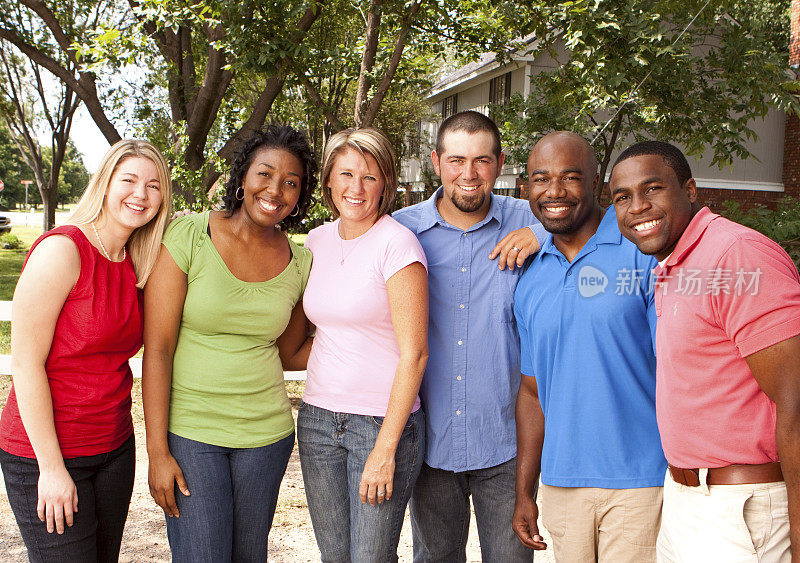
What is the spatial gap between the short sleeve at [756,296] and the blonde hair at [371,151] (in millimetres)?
1441

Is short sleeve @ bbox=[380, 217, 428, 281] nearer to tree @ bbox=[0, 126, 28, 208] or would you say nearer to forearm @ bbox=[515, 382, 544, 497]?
forearm @ bbox=[515, 382, 544, 497]

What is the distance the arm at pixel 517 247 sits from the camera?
3.07 meters

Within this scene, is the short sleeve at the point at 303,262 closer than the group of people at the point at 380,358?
No

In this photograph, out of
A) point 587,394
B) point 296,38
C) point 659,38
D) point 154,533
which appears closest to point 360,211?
point 587,394

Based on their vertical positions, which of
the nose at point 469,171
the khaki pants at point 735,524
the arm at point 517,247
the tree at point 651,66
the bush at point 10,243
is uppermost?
the tree at point 651,66

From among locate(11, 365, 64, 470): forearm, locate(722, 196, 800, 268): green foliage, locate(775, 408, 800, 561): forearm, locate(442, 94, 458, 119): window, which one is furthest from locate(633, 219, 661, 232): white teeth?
locate(442, 94, 458, 119): window

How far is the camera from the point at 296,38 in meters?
7.82

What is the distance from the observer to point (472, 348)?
3160 mm

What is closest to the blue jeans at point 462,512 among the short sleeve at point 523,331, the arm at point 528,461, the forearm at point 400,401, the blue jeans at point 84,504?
the arm at point 528,461

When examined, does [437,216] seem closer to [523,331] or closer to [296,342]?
[523,331]

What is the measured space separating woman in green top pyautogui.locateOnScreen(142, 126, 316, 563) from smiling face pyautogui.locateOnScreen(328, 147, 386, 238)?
227 mm

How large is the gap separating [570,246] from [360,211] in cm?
92

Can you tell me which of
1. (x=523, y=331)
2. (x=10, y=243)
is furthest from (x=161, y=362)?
(x=10, y=243)

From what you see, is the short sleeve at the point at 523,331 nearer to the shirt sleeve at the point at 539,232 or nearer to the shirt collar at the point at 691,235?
the shirt sleeve at the point at 539,232
